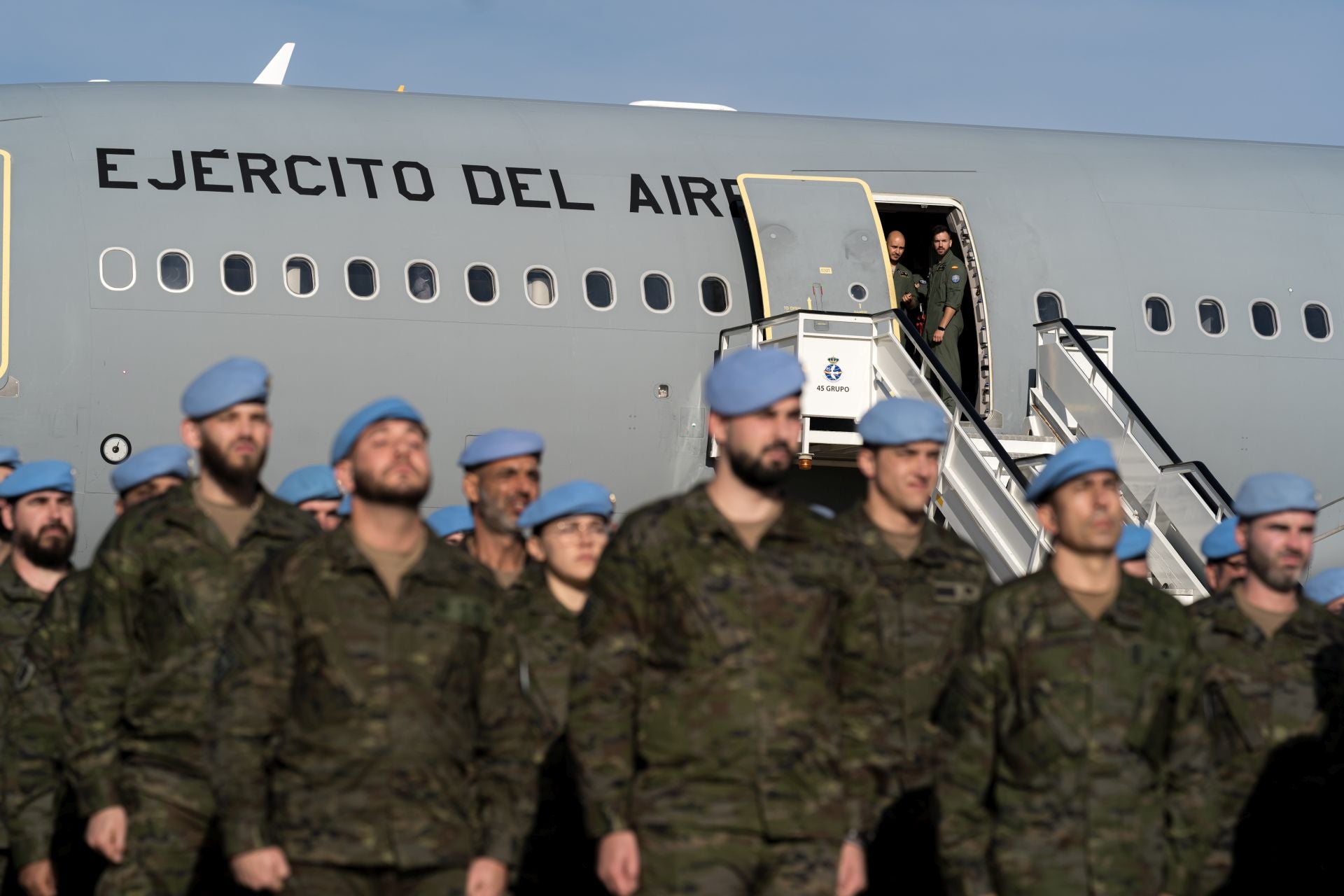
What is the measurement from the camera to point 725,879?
4914 millimetres

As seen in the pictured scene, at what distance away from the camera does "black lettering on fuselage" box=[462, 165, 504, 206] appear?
1425cm

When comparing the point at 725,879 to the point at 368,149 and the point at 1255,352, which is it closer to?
the point at 368,149

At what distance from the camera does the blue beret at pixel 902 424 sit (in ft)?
22.9

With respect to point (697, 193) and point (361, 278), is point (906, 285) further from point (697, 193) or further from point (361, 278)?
point (361, 278)

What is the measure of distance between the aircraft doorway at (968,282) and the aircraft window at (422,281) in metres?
3.77

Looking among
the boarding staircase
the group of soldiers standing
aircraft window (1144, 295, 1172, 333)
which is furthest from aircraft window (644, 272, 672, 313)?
the group of soldiers standing

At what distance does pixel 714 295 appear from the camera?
1472cm

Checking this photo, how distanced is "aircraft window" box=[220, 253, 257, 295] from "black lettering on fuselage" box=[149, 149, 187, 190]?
2.15 ft

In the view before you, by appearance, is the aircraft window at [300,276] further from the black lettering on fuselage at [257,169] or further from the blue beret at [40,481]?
the blue beret at [40,481]

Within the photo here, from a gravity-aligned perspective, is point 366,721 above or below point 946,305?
below

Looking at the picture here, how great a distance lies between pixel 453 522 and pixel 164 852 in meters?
3.66

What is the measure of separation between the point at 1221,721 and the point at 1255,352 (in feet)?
33.3

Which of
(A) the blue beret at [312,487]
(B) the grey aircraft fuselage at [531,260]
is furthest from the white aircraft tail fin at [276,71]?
(A) the blue beret at [312,487]

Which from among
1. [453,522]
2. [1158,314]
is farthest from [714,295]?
[453,522]
